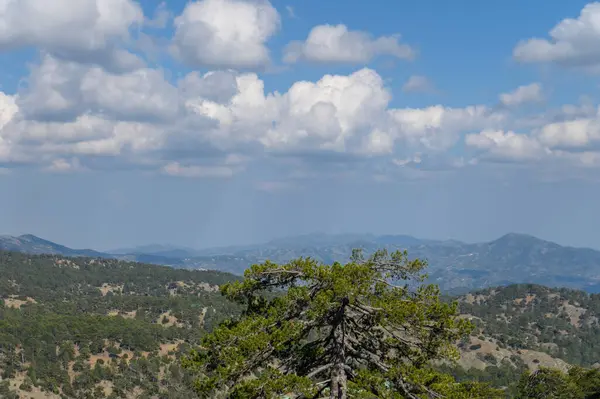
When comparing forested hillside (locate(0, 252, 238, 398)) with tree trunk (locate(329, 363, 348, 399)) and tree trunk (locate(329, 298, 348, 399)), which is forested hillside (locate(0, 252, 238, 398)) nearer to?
tree trunk (locate(329, 298, 348, 399))

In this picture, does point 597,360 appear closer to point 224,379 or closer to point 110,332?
point 110,332

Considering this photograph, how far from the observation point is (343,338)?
1739 cm

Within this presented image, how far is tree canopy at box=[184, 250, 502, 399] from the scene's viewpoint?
54.0 feet

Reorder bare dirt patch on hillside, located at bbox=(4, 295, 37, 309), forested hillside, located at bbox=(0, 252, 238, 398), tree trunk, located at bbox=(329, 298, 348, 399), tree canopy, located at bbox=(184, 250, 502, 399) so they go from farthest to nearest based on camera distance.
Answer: bare dirt patch on hillside, located at bbox=(4, 295, 37, 309)
forested hillside, located at bbox=(0, 252, 238, 398)
tree canopy, located at bbox=(184, 250, 502, 399)
tree trunk, located at bbox=(329, 298, 348, 399)

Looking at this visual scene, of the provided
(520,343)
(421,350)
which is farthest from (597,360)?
(421,350)

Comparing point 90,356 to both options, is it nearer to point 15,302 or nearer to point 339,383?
point 15,302

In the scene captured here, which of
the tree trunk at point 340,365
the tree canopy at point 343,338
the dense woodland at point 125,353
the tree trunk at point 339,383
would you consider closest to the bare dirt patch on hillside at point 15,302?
the dense woodland at point 125,353

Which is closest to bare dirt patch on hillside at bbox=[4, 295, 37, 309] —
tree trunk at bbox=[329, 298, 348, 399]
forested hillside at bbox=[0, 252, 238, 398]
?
forested hillside at bbox=[0, 252, 238, 398]

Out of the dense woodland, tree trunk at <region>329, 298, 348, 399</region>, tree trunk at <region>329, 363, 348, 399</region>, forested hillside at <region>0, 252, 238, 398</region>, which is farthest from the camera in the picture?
forested hillside at <region>0, 252, 238, 398</region>

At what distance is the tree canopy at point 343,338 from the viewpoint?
16.5 metres

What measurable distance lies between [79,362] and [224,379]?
111 metres

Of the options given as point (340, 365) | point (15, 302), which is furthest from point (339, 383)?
point (15, 302)

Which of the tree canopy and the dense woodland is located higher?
the tree canopy

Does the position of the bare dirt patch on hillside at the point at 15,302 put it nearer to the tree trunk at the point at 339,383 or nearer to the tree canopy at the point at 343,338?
the tree canopy at the point at 343,338
